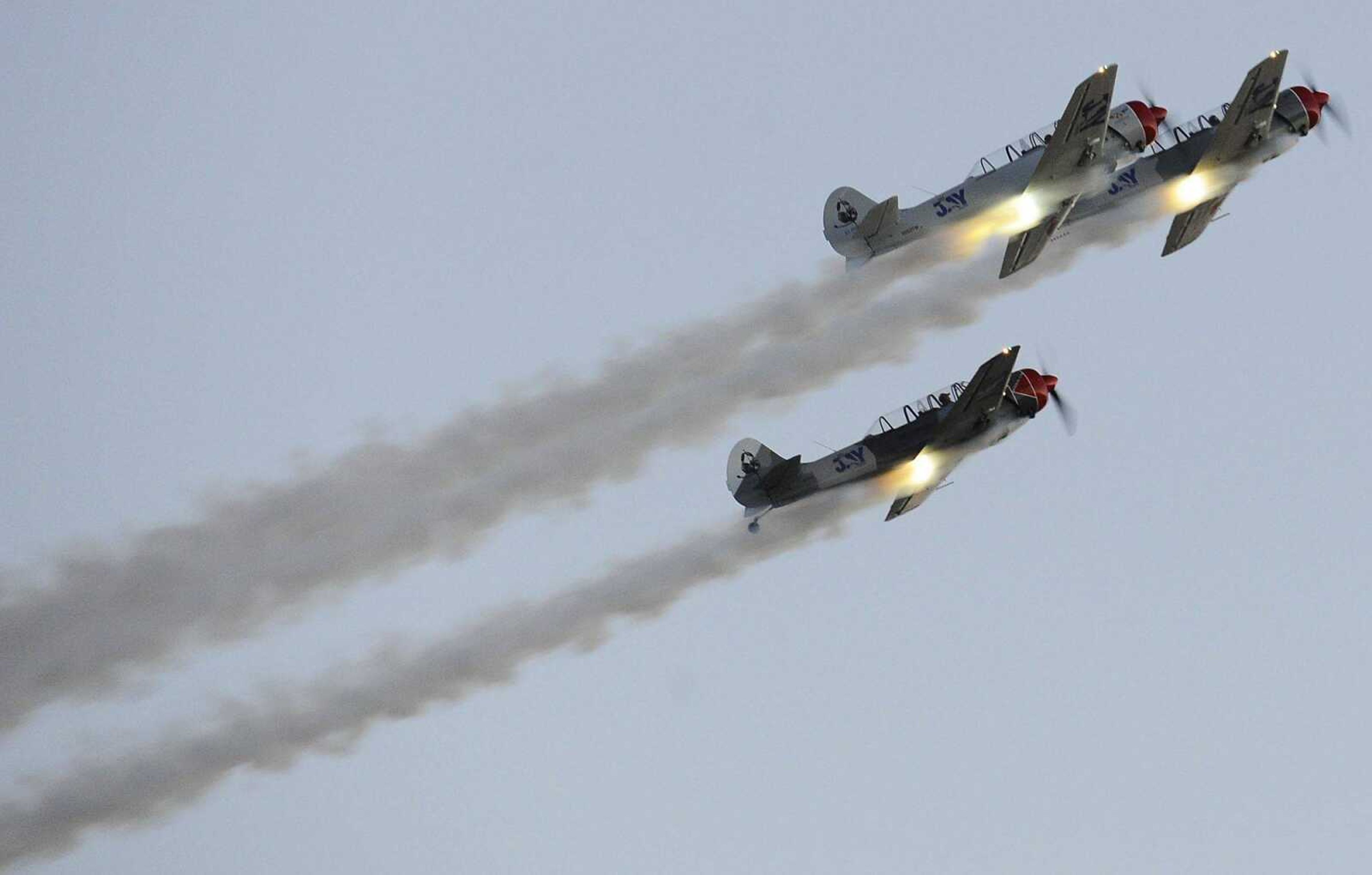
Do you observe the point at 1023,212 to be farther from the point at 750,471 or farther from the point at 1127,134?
the point at 750,471

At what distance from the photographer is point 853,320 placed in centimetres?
8188

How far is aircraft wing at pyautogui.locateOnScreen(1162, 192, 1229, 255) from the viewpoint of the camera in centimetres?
8081

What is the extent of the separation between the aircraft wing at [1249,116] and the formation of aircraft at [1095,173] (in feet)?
0.07

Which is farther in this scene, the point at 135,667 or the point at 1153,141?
the point at 1153,141

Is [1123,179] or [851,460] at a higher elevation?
[1123,179]

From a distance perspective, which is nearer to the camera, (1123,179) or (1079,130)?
(1079,130)

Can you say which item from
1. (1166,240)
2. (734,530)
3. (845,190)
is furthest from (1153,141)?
(734,530)

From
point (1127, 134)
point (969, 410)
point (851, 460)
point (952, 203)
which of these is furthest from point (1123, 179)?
point (851, 460)

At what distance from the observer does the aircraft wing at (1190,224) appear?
Answer: 265 feet

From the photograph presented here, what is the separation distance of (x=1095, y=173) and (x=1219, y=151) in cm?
366

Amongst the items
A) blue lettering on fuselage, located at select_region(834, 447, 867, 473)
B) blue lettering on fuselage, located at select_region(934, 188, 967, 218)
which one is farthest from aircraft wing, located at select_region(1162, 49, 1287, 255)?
blue lettering on fuselage, located at select_region(834, 447, 867, 473)

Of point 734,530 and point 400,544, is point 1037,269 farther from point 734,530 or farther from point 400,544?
point 400,544

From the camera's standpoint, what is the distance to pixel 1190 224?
81.0 metres

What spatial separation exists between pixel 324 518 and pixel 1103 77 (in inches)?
935
